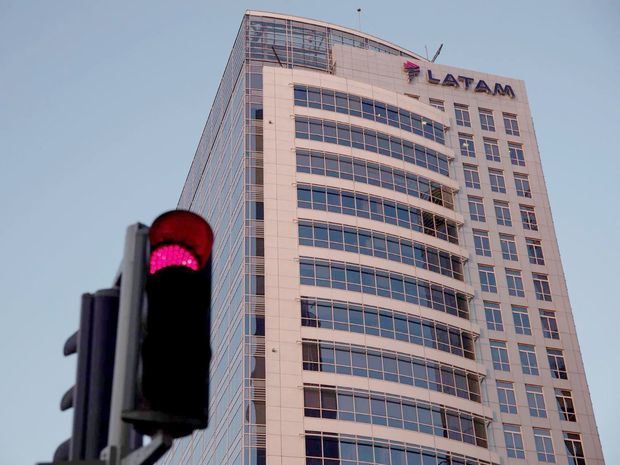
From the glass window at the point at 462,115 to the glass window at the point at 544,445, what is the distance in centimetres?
2399

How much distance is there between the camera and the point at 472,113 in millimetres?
77938

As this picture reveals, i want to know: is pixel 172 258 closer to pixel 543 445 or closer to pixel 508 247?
pixel 543 445

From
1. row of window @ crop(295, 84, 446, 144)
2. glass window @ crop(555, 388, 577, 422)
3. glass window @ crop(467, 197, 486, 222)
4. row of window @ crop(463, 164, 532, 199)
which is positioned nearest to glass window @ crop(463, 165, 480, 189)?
row of window @ crop(463, 164, 532, 199)

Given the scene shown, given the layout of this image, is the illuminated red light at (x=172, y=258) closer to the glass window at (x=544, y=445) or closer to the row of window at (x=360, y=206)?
the row of window at (x=360, y=206)

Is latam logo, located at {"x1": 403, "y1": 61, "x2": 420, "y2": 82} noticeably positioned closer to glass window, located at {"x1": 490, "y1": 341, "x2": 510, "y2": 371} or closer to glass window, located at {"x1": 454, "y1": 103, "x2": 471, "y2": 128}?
glass window, located at {"x1": 454, "y1": 103, "x2": 471, "y2": 128}

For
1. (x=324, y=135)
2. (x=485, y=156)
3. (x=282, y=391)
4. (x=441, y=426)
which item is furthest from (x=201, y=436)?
(x=485, y=156)

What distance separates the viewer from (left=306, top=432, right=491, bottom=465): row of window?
56.8m

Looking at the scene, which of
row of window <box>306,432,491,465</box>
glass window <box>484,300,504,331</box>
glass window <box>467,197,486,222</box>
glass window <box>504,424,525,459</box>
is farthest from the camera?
glass window <box>467,197,486,222</box>

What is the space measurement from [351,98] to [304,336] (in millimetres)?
18510

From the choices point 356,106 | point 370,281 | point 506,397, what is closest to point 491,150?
point 356,106

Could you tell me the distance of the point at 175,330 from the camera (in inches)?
183

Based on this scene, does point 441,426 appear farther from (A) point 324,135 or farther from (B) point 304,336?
(A) point 324,135

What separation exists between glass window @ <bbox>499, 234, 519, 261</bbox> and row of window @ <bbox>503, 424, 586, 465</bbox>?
12.9 metres

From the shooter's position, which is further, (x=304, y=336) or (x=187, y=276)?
(x=304, y=336)
